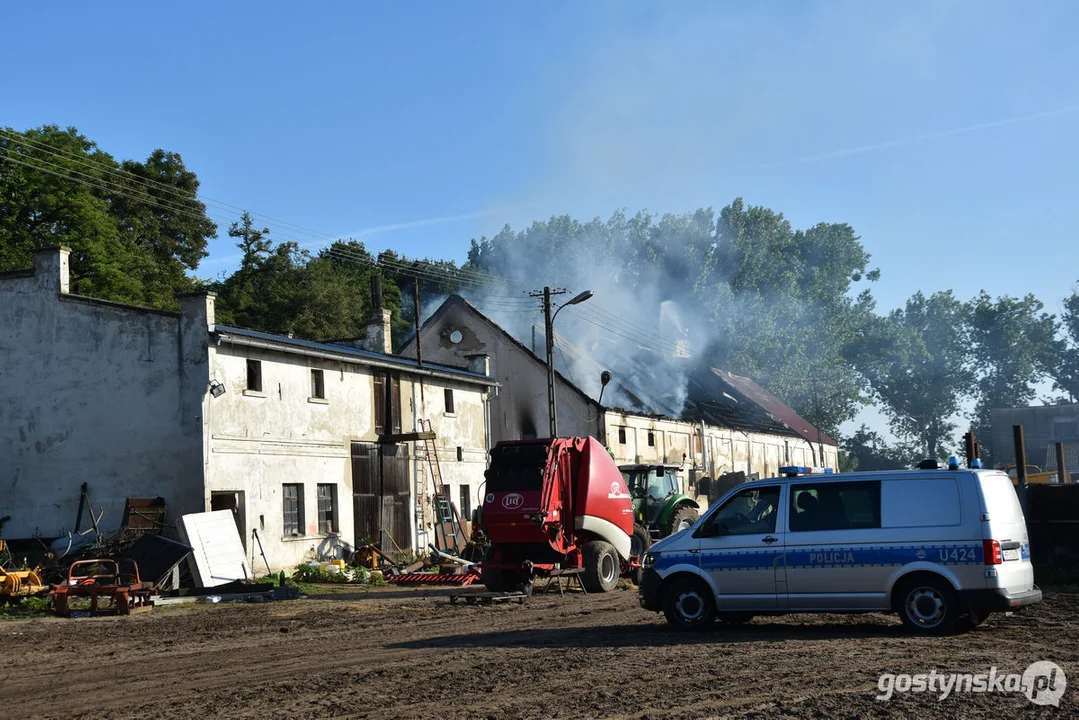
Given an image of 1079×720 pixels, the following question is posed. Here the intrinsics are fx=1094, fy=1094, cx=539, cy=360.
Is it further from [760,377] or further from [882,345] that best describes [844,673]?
[882,345]

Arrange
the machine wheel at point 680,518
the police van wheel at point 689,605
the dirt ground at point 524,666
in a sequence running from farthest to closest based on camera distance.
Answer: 1. the machine wheel at point 680,518
2. the police van wheel at point 689,605
3. the dirt ground at point 524,666

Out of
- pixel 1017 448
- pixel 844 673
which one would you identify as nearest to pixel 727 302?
pixel 1017 448

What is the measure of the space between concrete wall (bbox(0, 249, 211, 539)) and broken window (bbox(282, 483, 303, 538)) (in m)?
2.86

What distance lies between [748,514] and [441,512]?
19.4 m

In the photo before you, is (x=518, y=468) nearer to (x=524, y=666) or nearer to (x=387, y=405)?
(x=524, y=666)

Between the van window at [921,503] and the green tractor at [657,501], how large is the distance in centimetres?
1266

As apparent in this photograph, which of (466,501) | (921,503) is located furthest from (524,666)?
(466,501)

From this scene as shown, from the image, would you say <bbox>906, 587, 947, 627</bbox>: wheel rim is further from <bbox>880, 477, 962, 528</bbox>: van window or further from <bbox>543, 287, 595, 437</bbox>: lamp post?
<bbox>543, 287, 595, 437</bbox>: lamp post

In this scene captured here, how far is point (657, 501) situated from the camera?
25.7 metres

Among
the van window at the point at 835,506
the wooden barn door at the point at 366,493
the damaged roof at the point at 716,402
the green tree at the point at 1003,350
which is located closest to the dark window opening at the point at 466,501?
the wooden barn door at the point at 366,493

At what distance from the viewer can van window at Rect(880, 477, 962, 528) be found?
11.7 m

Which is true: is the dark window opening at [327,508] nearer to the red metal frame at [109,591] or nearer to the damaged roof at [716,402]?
the red metal frame at [109,591]

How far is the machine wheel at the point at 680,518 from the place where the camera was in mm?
24969

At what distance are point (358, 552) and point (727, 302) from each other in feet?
157
